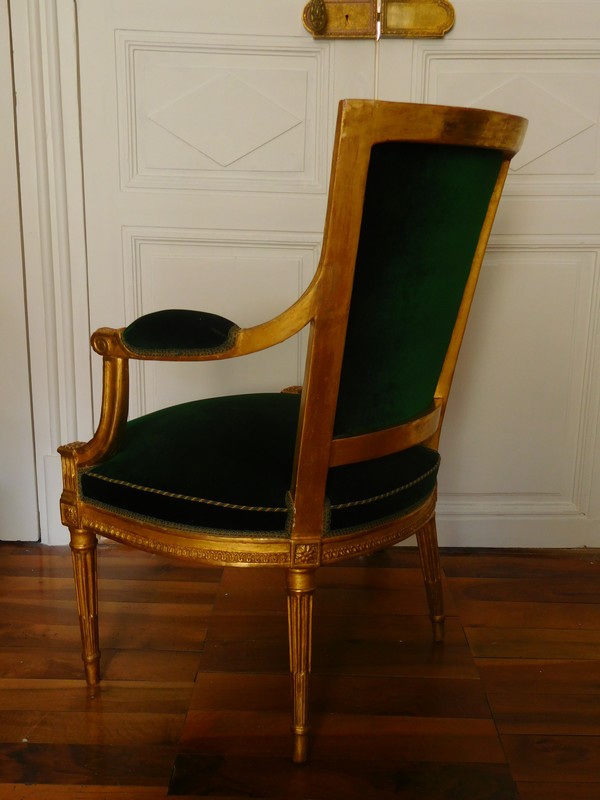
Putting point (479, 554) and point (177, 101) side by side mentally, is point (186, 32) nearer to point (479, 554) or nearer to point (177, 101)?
point (177, 101)

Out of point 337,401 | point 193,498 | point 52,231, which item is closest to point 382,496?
point 337,401

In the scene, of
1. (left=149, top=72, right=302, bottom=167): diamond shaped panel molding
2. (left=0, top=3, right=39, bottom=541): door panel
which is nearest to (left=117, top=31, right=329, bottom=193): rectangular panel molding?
(left=149, top=72, right=302, bottom=167): diamond shaped panel molding

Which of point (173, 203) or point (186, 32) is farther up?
point (186, 32)

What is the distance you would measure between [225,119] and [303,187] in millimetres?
256

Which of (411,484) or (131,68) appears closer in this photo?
(411,484)

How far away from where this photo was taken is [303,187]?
1.94 m

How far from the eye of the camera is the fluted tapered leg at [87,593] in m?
1.42

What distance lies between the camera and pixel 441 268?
1219mm

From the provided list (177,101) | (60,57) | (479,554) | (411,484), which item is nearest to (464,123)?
(411,484)

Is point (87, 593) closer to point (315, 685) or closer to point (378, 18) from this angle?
point (315, 685)

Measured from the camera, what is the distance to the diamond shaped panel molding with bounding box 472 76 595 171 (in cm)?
188

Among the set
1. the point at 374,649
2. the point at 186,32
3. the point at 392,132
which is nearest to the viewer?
the point at 392,132

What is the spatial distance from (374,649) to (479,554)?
0.60 m

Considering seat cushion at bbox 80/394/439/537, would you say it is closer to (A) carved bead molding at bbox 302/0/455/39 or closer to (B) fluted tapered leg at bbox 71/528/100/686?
(B) fluted tapered leg at bbox 71/528/100/686
